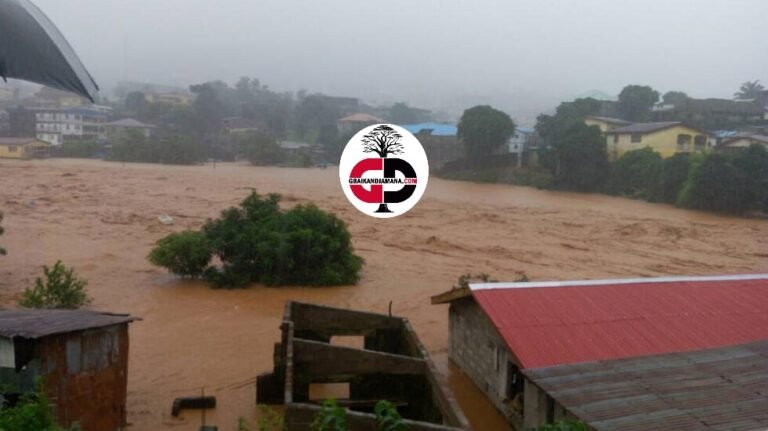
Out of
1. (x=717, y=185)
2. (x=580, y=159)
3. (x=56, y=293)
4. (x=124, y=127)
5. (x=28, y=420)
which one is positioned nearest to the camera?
(x=28, y=420)

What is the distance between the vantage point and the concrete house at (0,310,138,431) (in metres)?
4.96

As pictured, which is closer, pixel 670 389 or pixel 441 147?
pixel 670 389

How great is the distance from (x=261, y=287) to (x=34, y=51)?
1091 cm

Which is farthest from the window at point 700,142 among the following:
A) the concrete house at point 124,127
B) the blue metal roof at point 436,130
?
the concrete house at point 124,127

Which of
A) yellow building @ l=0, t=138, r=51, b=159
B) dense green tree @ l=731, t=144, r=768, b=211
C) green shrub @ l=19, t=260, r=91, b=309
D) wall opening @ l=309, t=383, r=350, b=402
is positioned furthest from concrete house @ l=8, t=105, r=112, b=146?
wall opening @ l=309, t=383, r=350, b=402

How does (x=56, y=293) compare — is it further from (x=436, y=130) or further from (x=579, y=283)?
(x=436, y=130)

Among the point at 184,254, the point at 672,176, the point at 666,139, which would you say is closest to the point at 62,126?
the point at 666,139

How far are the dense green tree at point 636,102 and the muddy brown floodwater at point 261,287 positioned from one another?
1402 centimetres

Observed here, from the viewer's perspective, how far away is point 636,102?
43.8 m

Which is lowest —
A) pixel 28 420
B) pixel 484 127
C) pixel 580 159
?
pixel 28 420

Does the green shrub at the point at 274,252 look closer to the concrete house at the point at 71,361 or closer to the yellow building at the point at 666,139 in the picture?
the concrete house at the point at 71,361

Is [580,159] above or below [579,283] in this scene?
above

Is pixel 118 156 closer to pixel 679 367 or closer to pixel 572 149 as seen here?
pixel 572 149

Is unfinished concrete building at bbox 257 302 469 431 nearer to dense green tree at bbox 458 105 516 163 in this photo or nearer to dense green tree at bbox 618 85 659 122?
dense green tree at bbox 458 105 516 163
